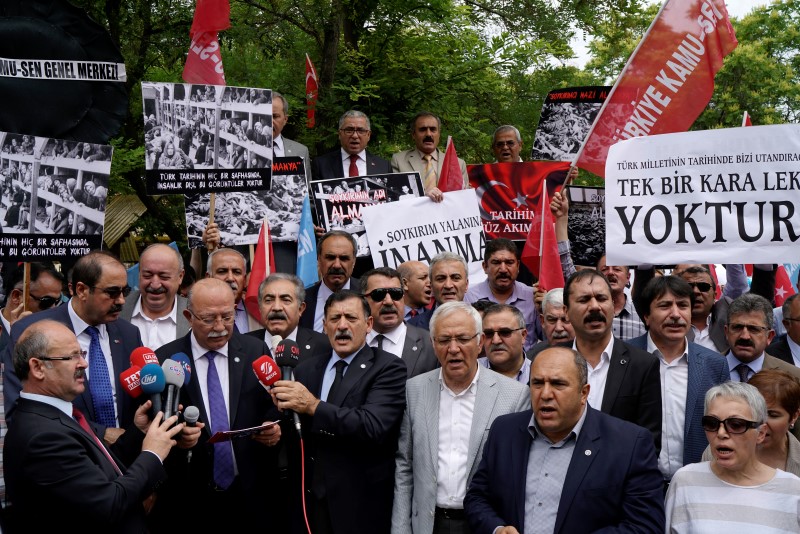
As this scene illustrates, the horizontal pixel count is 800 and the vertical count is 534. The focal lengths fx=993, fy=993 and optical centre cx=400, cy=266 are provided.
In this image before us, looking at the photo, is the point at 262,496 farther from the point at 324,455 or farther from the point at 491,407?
the point at 491,407

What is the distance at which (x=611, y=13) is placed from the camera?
16344 mm

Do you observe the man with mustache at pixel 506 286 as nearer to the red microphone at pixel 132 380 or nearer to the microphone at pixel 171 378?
the microphone at pixel 171 378

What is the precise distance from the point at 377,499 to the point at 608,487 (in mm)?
1603

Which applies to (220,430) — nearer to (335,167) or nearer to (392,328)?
(392,328)

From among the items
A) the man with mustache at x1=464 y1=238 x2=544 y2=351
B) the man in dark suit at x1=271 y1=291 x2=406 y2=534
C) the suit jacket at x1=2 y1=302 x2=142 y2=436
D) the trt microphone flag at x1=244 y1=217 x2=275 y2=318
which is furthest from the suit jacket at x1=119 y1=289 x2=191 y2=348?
the man with mustache at x1=464 y1=238 x2=544 y2=351

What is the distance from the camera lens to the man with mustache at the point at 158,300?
7.53m

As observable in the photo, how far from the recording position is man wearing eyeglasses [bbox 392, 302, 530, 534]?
5.86 metres

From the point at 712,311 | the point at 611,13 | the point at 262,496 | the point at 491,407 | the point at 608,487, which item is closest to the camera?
the point at 608,487

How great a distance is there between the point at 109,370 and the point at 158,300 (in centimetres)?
123

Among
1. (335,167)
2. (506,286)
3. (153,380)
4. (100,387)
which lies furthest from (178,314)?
(335,167)

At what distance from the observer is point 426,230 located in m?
9.80

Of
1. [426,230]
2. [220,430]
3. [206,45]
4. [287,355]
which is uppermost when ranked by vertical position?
[206,45]

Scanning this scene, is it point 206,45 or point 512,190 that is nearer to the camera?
point 206,45

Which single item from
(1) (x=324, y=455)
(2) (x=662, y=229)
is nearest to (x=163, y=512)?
(1) (x=324, y=455)
